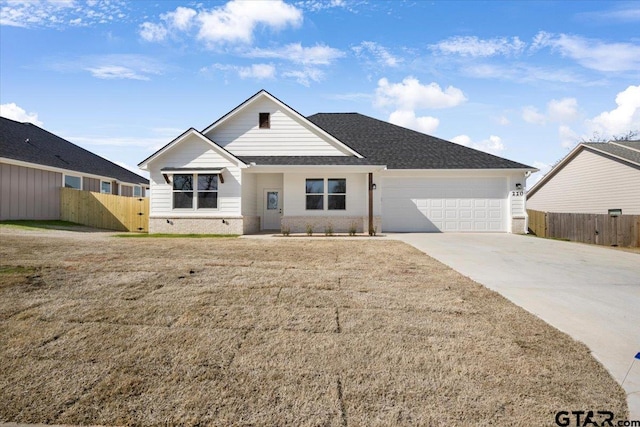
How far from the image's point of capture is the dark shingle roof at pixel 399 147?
19.9 metres

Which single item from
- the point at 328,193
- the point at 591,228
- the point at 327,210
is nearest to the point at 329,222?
the point at 327,210

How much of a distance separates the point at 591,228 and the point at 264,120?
16.3 m

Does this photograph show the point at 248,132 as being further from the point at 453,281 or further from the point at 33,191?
the point at 453,281

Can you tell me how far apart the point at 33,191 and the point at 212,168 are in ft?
39.8

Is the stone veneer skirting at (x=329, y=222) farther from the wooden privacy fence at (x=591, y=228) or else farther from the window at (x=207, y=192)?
the wooden privacy fence at (x=591, y=228)

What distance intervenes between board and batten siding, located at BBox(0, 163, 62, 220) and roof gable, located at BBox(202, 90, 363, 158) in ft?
35.9

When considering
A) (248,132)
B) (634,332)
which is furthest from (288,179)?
(634,332)

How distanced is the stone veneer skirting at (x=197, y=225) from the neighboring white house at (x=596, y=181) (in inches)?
785

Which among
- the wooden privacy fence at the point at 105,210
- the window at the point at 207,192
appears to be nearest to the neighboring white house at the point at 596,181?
the window at the point at 207,192

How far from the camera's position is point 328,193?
61.9 feet

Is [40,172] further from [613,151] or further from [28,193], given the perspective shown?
[613,151]

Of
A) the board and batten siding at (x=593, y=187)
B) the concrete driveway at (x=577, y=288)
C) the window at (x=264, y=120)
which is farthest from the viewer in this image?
the board and batten siding at (x=593, y=187)

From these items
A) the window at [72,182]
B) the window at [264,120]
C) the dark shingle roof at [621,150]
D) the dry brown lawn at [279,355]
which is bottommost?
the dry brown lawn at [279,355]

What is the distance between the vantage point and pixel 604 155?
21453mm
